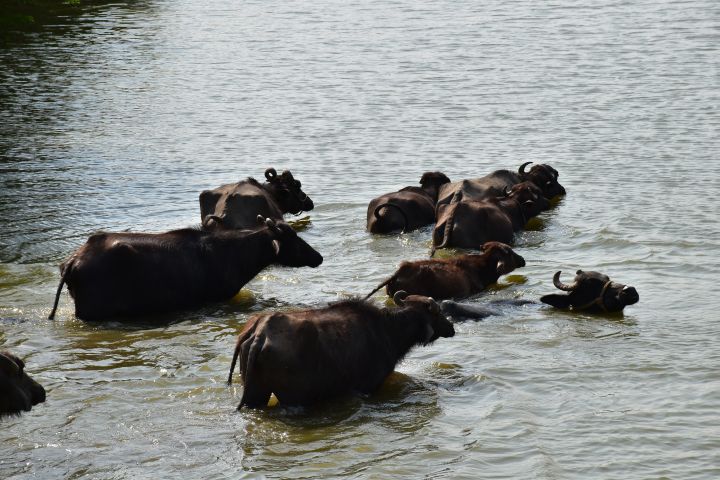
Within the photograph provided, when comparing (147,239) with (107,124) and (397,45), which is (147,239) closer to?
(107,124)

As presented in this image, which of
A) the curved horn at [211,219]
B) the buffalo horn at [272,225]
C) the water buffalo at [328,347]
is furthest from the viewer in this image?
the curved horn at [211,219]

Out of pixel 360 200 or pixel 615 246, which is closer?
pixel 615 246

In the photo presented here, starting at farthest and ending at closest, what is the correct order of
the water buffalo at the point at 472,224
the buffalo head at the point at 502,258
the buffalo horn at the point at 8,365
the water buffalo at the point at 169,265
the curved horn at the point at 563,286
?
the water buffalo at the point at 472,224 → the buffalo head at the point at 502,258 → the curved horn at the point at 563,286 → the water buffalo at the point at 169,265 → the buffalo horn at the point at 8,365

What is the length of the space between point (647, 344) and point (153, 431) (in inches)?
182

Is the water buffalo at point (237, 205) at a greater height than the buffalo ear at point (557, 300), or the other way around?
the water buffalo at point (237, 205)

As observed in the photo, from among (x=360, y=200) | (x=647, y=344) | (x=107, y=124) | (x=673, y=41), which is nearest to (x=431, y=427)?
(x=647, y=344)

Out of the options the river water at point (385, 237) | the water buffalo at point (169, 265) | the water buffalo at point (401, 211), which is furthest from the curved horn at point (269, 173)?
the water buffalo at point (169, 265)

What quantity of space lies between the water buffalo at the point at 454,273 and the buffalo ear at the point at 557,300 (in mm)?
741

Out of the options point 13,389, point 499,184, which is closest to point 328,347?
point 13,389

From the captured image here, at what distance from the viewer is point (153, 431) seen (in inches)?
344

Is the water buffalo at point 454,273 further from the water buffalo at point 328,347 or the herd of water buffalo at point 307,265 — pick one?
the water buffalo at point 328,347

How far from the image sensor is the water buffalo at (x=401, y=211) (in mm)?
15000

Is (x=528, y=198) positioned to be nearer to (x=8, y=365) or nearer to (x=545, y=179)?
(x=545, y=179)

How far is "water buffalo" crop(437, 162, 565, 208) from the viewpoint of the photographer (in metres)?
15.4
